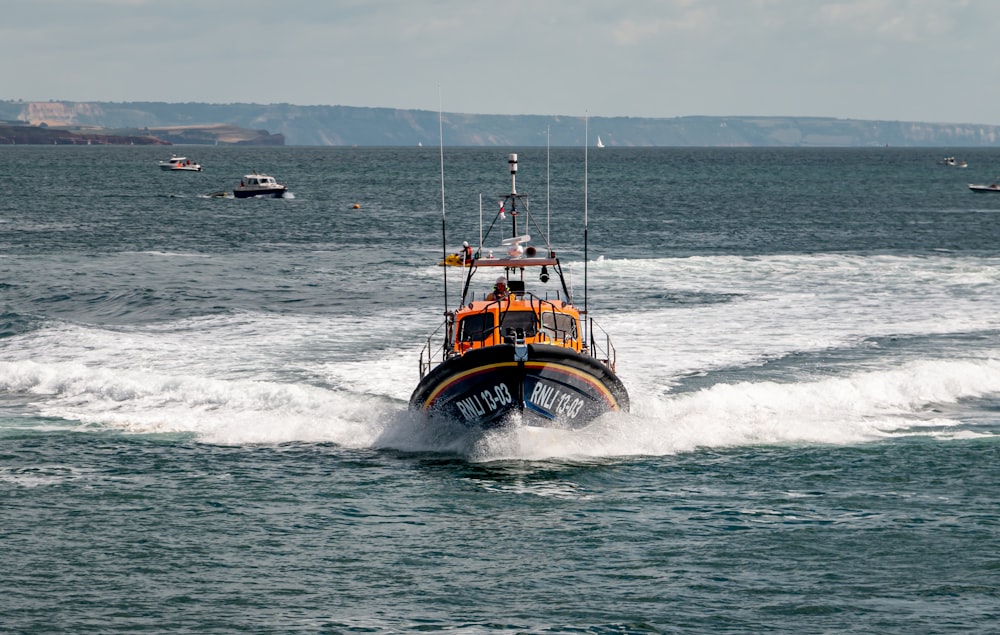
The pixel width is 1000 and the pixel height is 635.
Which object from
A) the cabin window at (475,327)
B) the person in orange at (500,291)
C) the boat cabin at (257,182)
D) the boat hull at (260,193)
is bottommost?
the cabin window at (475,327)

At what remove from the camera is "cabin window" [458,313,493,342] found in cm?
2456

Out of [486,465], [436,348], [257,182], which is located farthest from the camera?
[257,182]

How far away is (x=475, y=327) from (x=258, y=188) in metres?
84.1

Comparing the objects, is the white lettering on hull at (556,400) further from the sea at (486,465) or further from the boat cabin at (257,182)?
the boat cabin at (257,182)

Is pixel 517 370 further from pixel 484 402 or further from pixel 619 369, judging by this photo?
pixel 619 369

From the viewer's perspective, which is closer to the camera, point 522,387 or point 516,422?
point 522,387

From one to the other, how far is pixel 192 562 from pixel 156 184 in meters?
120

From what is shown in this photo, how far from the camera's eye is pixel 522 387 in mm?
22641

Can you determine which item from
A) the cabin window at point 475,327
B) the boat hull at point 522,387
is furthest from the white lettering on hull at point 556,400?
the cabin window at point 475,327

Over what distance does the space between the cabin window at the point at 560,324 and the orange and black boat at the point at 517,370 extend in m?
0.01

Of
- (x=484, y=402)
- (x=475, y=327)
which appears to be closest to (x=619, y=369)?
(x=475, y=327)

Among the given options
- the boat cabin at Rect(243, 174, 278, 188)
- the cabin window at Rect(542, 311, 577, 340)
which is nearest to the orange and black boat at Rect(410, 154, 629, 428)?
the cabin window at Rect(542, 311, 577, 340)

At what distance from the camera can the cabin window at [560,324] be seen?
80.7 ft

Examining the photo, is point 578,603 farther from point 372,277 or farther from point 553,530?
point 372,277
